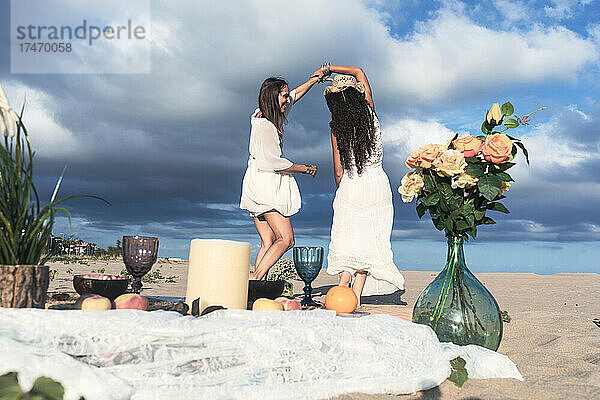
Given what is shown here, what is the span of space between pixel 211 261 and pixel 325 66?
12.4 feet

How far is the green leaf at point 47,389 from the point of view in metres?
1.39

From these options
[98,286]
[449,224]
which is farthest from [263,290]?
[449,224]

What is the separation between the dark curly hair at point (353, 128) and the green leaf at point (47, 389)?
12.6 feet

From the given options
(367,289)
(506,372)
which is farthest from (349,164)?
(506,372)

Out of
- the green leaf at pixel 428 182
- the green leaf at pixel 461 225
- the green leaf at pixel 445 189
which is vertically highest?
the green leaf at pixel 428 182

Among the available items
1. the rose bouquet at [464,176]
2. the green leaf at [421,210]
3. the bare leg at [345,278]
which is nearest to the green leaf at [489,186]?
the rose bouquet at [464,176]

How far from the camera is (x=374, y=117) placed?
5020 millimetres

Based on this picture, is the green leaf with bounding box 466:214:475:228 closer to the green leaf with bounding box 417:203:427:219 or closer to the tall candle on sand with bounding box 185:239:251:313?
the green leaf with bounding box 417:203:427:219

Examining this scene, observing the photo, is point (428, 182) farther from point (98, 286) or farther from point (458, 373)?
point (98, 286)

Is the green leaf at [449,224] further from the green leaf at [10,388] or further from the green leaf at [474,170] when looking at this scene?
the green leaf at [10,388]

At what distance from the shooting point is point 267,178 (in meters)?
4.83

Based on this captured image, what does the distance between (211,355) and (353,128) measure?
3564mm

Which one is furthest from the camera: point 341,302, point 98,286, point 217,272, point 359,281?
point 359,281

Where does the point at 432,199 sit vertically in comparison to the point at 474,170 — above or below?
below
